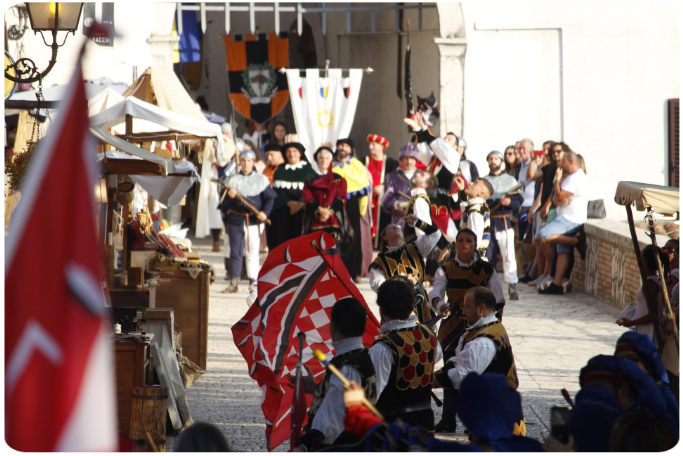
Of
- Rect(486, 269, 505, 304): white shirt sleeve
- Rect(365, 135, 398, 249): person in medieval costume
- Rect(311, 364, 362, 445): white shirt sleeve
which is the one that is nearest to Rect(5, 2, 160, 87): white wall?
Rect(365, 135, 398, 249): person in medieval costume

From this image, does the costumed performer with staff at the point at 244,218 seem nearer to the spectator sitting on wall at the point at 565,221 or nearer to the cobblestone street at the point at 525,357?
the cobblestone street at the point at 525,357

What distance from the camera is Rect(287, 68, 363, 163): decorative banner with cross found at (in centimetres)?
1717

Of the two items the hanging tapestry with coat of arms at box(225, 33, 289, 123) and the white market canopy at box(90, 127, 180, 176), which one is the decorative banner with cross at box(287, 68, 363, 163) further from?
the white market canopy at box(90, 127, 180, 176)

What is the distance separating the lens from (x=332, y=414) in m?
3.92

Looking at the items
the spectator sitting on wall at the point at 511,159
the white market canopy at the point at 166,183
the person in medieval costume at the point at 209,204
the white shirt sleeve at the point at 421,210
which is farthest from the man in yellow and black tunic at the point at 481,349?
the person in medieval costume at the point at 209,204

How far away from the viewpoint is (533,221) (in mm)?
14305

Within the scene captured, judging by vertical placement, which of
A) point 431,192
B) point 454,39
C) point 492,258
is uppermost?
point 454,39

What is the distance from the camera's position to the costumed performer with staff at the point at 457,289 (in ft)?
22.1

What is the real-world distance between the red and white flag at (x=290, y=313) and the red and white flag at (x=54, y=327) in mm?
3319

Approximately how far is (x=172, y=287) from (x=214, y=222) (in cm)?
906

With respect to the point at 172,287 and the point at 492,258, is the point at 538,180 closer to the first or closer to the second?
the point at 492,258

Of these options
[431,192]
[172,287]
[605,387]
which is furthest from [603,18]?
[605,387]

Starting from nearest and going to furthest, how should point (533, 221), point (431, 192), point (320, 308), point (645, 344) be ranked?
point (645, 344) < point (320, 308) < point (431, 192) < point (533, 221)

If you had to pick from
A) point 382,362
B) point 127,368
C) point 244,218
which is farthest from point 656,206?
point 244,218
